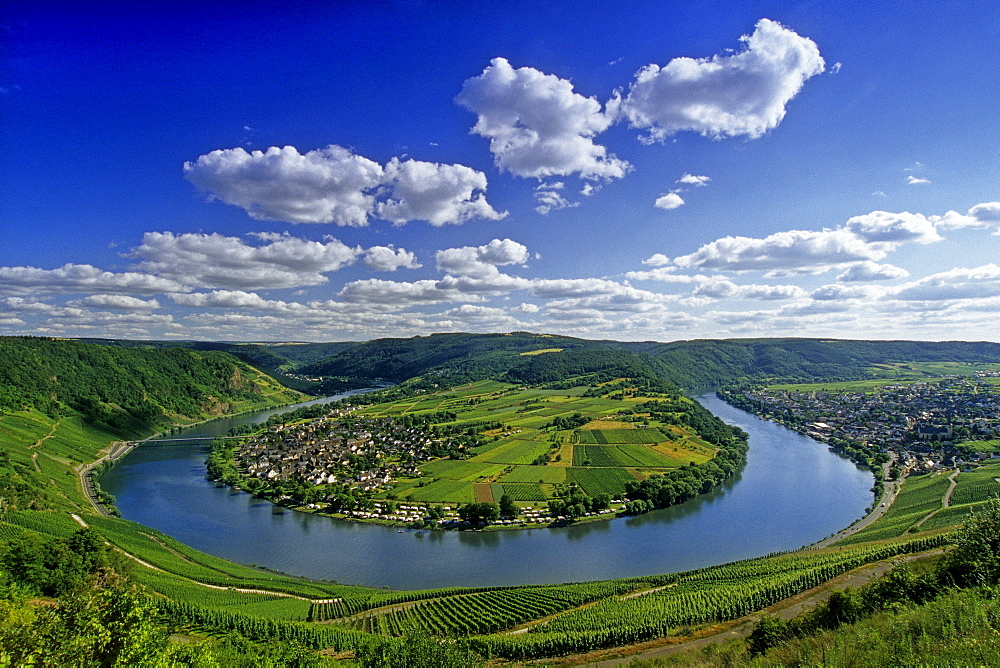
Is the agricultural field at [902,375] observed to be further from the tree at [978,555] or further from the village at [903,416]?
the tree at [978,555]

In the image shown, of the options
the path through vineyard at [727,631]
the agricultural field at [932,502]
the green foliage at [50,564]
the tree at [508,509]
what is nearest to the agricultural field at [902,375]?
the agricultural field at [932,502]

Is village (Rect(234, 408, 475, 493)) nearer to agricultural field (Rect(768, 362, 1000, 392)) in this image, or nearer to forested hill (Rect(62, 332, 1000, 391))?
forested hill (Rect(62, 332, 1000, 391))

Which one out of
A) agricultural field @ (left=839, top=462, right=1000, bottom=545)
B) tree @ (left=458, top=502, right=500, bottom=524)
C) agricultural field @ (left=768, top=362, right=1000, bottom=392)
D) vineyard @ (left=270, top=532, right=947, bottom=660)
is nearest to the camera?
vineyard @ (left=270, top=532, right=947, bottom=660)

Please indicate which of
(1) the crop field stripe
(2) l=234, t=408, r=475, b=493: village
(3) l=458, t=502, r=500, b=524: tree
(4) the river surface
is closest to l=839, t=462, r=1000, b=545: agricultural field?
(4) the river surface

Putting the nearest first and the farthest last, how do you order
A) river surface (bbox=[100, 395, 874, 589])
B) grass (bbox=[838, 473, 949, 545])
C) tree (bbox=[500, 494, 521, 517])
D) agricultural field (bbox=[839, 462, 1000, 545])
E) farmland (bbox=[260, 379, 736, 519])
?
river surface (bbox=[100, 395, 874, 589]) < agricultural field (bbox=[839, 462, 1000, 545]) < grass (bbox=[838, 473, 949, 545]) < tree (bbox=[500, 494, 521, 517]) < farmland (bbox=[260, 379, 736, 519])

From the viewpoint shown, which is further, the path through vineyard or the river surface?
the river surface

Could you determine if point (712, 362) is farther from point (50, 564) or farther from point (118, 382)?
point (50, 564)
